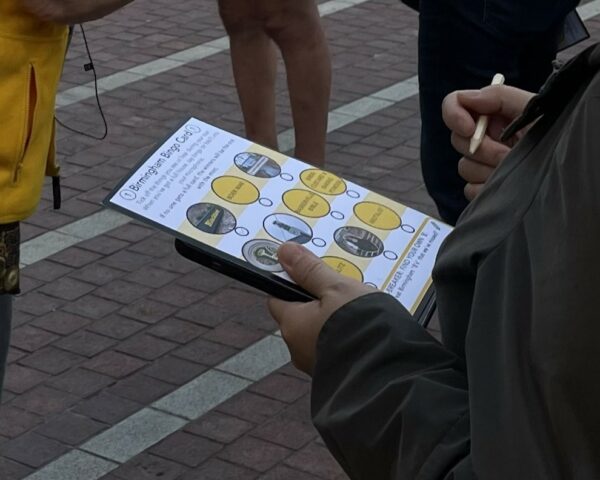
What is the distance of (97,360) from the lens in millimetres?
3896

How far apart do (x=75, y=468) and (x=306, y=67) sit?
6.64ft

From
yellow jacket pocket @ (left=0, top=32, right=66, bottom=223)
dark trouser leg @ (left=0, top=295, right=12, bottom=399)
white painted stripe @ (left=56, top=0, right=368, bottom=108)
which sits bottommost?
white painted stripe @ (left=56, top=0, right=368, bottom=108)

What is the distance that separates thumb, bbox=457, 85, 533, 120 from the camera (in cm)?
188

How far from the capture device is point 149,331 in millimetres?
4070

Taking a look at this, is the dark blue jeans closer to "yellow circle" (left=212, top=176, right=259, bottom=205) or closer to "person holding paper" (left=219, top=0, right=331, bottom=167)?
"person holding paper" (left=219, top=0, right=331, bottom=167)

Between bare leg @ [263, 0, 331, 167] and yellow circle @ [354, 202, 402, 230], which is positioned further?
bare leg @ [263, 0, 331, 167]

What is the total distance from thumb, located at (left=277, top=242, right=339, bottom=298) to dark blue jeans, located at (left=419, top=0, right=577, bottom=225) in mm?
1943

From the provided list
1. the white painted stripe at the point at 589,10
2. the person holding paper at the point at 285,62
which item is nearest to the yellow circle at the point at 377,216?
the person holding paper at the point at 285,62

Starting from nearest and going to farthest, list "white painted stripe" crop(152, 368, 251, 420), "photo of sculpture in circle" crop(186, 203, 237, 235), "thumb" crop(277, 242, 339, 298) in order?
1. "thumb" crop(277, 242, 339, 298)
2. "photo of sculpture in circle" crop(186, 203, 237, 235)
3. "white painted stripe" crop(152, 368, 251, 420)

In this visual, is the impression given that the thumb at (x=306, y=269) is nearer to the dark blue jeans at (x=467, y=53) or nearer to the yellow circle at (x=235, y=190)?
the yellow circle at (x=235, y=190)

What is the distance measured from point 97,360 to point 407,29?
3.97 meters

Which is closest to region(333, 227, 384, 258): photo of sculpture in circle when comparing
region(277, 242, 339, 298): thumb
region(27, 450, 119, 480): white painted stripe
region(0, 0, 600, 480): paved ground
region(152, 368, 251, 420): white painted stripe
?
region(277, 242, 339, 298): thumb

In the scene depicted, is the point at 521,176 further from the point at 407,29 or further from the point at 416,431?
the point at 407,29

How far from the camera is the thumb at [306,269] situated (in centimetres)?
159
